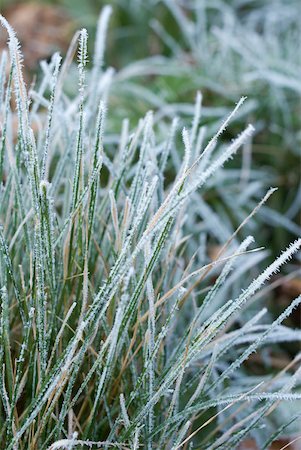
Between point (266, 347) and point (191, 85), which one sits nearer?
point (266, 347)

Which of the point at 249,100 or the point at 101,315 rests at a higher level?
the point at 249,100

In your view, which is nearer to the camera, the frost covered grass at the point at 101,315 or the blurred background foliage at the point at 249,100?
the frost covered grass at the point at 101,315

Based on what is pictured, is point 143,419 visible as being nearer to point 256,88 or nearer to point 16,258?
point 16,258

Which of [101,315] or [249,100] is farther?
[249,100]

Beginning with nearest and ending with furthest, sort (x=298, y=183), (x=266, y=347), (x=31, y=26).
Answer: (x=266, y=347)
(x=298, y=183)
(x=31, y=26)

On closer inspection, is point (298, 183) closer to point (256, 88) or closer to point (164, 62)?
point (256, 88)

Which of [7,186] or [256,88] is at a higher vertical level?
[256,88]

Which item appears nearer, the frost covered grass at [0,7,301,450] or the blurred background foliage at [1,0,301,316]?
the frost covered grass at [0,7,301,450]

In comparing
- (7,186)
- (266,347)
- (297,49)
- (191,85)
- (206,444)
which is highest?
(297,49)

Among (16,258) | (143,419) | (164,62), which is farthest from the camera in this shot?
(164,62)

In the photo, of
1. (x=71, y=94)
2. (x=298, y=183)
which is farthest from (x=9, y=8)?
(x=298, y=183)
